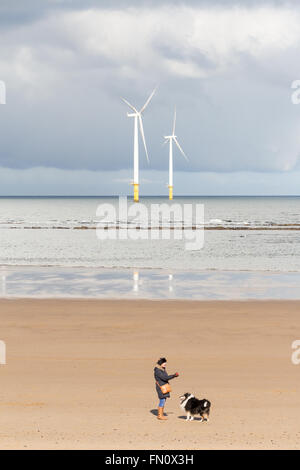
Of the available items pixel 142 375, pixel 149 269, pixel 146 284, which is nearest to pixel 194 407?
pixel 142 375

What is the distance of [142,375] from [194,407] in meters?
3.28

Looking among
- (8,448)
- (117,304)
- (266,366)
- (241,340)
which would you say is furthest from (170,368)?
(117,304)

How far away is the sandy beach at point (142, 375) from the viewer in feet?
31.6

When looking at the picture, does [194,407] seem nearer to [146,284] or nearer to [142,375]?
[142,375]

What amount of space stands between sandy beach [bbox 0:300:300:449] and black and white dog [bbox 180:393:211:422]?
0.54 ft

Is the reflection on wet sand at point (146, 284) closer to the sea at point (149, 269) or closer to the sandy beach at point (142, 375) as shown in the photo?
the sea at point (149, 269)

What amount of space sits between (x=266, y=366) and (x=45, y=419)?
6351mm

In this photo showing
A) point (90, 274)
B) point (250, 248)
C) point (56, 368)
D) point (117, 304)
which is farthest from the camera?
point (250, 248)

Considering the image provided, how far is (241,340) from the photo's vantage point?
17266 millimetres

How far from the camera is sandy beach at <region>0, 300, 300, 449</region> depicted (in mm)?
9617

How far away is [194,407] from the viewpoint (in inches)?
403

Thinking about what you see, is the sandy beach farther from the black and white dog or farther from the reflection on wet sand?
the reflection on wet sand

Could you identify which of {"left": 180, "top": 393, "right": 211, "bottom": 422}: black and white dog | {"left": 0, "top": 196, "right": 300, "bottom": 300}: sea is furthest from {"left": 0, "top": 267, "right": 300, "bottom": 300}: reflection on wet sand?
{"left": 180, "top": 393, "right": 211, "bottom": 422}: black and white dog

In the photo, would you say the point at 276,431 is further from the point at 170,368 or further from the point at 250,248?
the point at 250,248
